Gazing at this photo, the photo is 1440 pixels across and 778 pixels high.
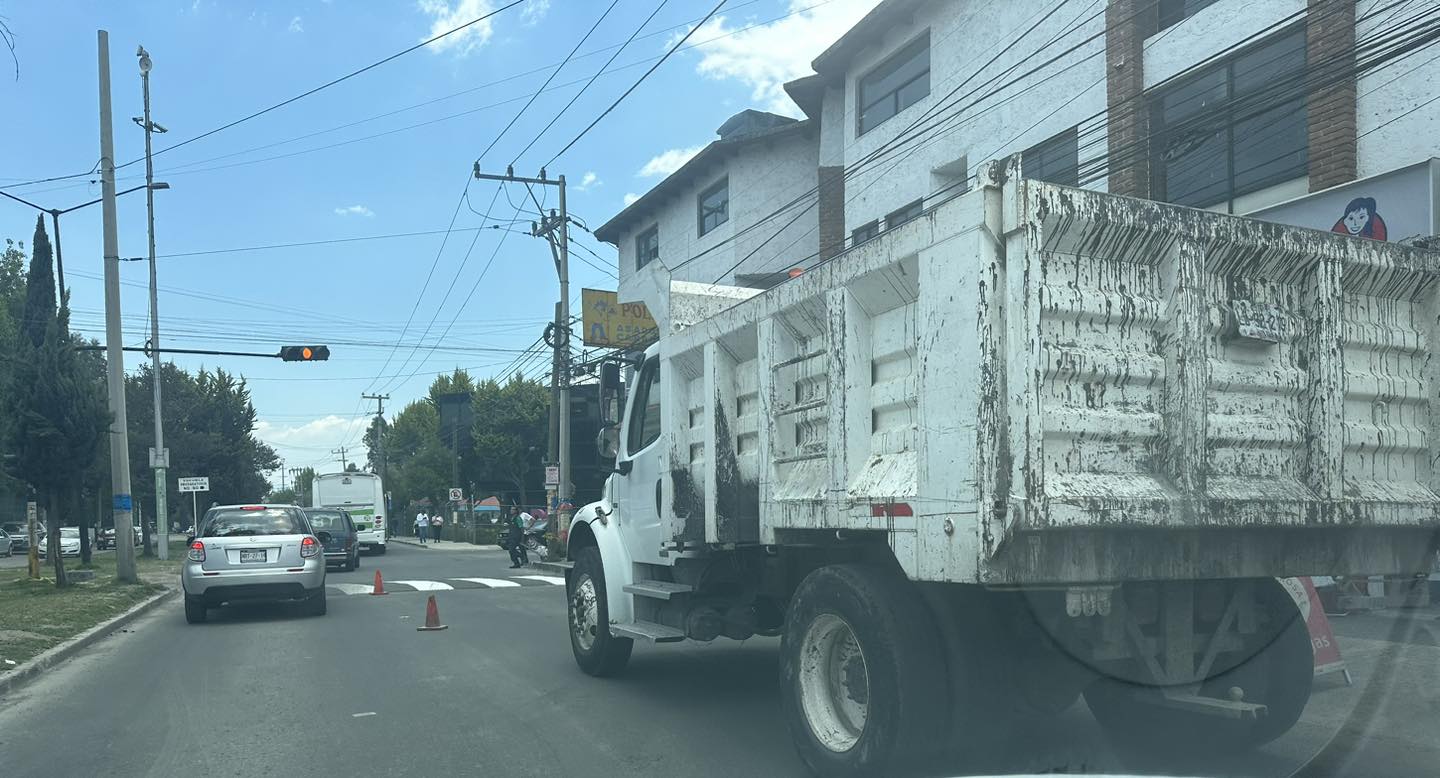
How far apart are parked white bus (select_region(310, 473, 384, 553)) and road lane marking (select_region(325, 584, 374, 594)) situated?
18.1 m

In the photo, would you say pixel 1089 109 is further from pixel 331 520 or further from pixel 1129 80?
pixel 331 520

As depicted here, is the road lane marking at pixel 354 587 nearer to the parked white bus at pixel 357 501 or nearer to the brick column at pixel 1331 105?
the brick column at pixel 1331 105

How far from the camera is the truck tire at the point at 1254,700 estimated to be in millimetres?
5891

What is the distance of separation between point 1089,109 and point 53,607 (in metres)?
15.8

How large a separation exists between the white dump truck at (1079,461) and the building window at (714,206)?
20915 mm

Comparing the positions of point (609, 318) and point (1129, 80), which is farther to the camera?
point (609, 318)

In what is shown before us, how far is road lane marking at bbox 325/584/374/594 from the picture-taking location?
19.8 m

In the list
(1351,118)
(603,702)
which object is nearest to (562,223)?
(1351,118)

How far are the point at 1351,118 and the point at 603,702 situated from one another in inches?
408

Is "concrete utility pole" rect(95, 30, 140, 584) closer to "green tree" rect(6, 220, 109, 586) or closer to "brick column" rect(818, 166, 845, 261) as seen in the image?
"green tree" rect(6, 220, 109, 586)

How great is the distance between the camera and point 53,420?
18.2 m

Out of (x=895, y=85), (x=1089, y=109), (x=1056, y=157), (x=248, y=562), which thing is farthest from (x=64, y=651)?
(x=895, y=85)

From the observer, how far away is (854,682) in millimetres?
5352

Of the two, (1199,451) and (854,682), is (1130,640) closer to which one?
(1199,451)
